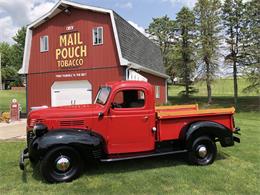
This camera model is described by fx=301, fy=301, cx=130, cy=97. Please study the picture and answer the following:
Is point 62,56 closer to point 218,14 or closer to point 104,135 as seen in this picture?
point 104,135

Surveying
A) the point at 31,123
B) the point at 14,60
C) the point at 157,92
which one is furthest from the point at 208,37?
the point at 14,60

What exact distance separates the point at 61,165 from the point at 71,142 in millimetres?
521

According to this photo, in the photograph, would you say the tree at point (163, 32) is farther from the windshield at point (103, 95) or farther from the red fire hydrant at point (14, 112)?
A: the windshield at point (103, 95)

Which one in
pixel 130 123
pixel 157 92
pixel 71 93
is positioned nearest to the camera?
pixel 130 123

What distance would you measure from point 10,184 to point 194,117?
4.17 metres

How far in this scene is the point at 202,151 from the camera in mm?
7004

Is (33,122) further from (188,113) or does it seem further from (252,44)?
(252,44)

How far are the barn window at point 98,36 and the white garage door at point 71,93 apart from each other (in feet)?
8.30

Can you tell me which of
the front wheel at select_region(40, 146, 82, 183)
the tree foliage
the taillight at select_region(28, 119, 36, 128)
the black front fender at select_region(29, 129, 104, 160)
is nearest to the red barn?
the taillight at select_region(28, 119, 36, 128)

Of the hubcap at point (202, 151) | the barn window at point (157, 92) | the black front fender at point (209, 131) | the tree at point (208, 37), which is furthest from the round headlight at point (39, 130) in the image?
the tree at point (208, 37)

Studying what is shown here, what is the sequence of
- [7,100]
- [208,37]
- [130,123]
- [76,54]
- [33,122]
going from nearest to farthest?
1. [33,122]
2. [130,123]
3. [76,54]
4. [208,37]
5. [7,100]

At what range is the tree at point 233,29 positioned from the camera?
29.7m

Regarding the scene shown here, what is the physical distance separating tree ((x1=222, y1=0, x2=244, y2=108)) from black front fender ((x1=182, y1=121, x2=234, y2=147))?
936 inches

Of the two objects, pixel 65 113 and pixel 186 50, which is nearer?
pixel 65 113
